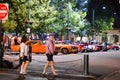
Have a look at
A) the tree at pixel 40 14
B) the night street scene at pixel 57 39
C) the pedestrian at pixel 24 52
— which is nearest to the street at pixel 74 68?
the night street scene at pixel 57 39

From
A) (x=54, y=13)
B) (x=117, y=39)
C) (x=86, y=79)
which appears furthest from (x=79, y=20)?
(x=86, y=79)

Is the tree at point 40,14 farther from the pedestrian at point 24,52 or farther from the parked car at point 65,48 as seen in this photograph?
the pedestrian at point 24,52

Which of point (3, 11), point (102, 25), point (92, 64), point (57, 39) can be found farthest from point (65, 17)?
point (3, 11)

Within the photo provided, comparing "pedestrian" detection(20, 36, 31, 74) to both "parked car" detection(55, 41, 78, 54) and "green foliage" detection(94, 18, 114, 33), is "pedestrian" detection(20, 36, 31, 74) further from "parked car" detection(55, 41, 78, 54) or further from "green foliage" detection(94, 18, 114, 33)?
"green foliage" detection(94, 18, 114, 33)

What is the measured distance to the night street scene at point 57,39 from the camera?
20.2 m

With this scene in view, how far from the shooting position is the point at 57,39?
56.5 meters

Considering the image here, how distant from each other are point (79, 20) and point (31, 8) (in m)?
14.9

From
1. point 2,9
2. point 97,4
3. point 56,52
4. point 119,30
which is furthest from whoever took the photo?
point 119,30

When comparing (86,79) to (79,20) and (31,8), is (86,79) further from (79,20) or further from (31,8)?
(79,20)

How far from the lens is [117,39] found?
3784 inches

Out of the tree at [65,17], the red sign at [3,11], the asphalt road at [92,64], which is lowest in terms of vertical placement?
the asphalt road at [92,64]

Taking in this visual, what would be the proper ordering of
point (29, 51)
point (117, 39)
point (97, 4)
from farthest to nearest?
point (117, 39)
point (97, 4)
point (29, 51)

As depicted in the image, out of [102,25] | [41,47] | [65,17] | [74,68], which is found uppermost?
[65,17]

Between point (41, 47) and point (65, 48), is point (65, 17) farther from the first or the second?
point (41, 47)
